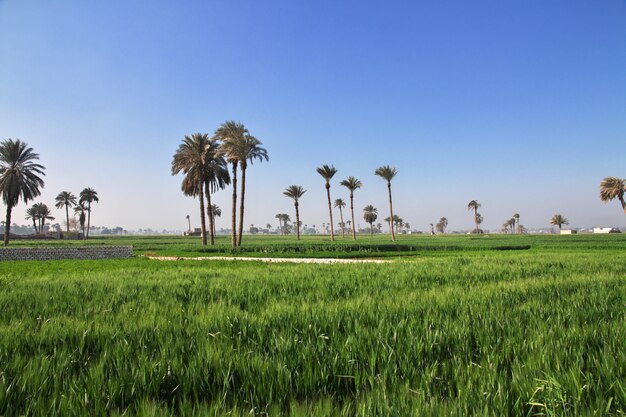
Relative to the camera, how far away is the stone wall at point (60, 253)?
2572 centimetres

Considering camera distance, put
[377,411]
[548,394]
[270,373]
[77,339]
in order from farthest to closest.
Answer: [77,339]
[270,373]
[548,394]
[377,411]

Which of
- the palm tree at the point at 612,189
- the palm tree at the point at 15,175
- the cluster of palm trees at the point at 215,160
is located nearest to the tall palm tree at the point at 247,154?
the cluster of palm trees at the point at 215,160

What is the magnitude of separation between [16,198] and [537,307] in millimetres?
63128

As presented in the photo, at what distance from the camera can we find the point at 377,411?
237 centimetres

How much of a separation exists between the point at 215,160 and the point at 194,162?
2.92m

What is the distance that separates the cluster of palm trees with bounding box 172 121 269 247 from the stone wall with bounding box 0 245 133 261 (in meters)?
12.5

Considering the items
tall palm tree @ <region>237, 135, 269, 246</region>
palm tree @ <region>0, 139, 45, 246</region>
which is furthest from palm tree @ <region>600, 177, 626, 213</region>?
palm tree @ <region>0, 139, 45, 246</region>

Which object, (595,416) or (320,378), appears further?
(320,378)

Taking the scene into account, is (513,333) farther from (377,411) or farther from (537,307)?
(377,411)

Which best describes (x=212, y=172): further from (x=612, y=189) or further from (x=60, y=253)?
(x=612, y=189)

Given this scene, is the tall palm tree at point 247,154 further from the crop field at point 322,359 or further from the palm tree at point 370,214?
the palm tree at point 370,214

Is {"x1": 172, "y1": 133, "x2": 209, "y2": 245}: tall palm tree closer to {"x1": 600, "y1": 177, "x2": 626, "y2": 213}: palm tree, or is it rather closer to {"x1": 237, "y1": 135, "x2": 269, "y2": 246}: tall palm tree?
{"x1": 237, "y1": 135, "x2": 269, "y2": 246}: tall palm tree

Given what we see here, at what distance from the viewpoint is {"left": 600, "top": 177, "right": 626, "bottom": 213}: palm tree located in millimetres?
77500

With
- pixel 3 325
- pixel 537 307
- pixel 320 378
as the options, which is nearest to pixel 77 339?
pixel 3 325
